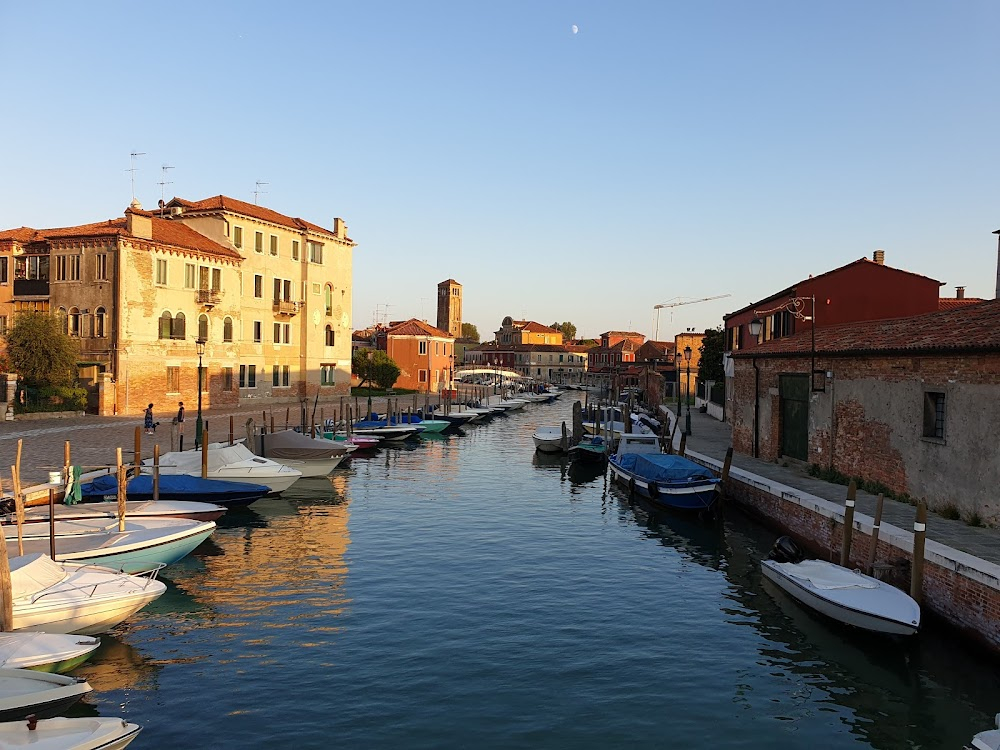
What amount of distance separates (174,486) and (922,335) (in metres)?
21.4

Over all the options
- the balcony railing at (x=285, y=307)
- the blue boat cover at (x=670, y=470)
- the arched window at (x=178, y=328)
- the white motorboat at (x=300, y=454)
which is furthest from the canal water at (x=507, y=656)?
the balcony railing at (x=285, y=307)

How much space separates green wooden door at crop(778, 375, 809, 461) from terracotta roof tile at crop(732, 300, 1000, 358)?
1.08 metres

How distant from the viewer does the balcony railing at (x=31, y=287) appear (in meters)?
45.9

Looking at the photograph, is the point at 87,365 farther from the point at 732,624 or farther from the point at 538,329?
the point at 538,329

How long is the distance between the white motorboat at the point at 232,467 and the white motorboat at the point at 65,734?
16250 mm

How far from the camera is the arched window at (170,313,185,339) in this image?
4650 centimetres

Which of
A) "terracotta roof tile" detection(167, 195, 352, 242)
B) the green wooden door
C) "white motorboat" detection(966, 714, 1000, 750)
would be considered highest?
"terracotta roof tile" detection(167, 195, 352, 242)

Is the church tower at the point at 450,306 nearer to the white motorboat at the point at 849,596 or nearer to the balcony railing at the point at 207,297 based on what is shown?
the balcony railing at the point at 207,297

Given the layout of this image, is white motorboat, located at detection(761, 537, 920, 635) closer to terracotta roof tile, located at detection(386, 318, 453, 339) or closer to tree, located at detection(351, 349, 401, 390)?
Answer: tree, located at detection(351, 349, 401, 390)

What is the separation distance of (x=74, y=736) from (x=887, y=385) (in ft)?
62.4

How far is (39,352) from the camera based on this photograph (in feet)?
132

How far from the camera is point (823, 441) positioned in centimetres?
2261

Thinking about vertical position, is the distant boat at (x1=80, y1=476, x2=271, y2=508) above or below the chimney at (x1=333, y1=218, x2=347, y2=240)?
below

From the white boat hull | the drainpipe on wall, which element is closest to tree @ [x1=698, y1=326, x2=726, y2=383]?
the drainpipe on wall
